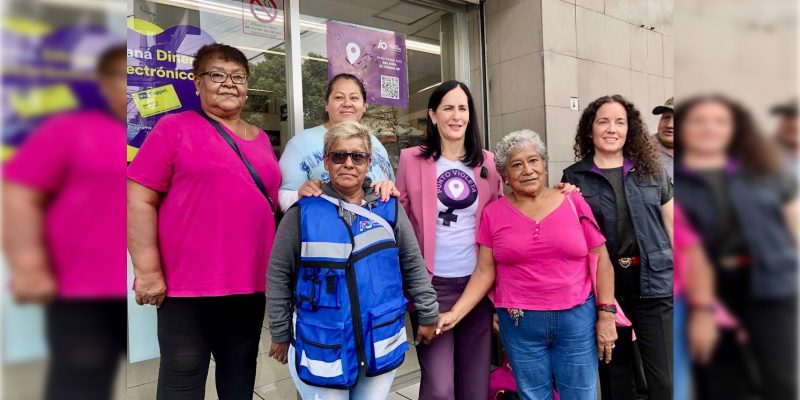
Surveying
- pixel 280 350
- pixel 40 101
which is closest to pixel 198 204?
pixel 280 350

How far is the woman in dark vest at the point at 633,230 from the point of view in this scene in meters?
2.43

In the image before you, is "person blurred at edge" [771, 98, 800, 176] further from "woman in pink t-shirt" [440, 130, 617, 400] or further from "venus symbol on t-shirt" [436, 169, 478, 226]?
"venus symbol on t-shirt" [436, 169, 478, 226]

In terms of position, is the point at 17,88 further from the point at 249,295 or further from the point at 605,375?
the point at 605,375

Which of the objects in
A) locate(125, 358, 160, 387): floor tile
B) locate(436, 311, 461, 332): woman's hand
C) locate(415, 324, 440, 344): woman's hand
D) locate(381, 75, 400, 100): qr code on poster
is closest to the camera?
locate(415, 324, 440, 344): woman's hand

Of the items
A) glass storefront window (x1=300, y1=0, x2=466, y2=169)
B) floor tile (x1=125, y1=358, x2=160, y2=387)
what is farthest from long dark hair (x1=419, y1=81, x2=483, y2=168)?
floor tile (x1=125, y1=358, x2=160, y2=387)

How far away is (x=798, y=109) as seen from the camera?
1.35 ft

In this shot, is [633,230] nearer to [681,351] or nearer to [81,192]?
[681,351]

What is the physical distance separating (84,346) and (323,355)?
1.41 metres

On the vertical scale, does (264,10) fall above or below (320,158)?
above

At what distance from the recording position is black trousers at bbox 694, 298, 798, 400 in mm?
419

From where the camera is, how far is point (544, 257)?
2.17 metres

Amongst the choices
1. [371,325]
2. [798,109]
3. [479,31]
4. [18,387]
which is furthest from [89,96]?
[479,31]

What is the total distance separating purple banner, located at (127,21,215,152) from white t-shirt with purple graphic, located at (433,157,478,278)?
1637 mm

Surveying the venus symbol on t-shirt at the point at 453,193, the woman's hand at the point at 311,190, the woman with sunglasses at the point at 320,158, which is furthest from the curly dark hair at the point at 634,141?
the woman's hand at the point at 311,190
